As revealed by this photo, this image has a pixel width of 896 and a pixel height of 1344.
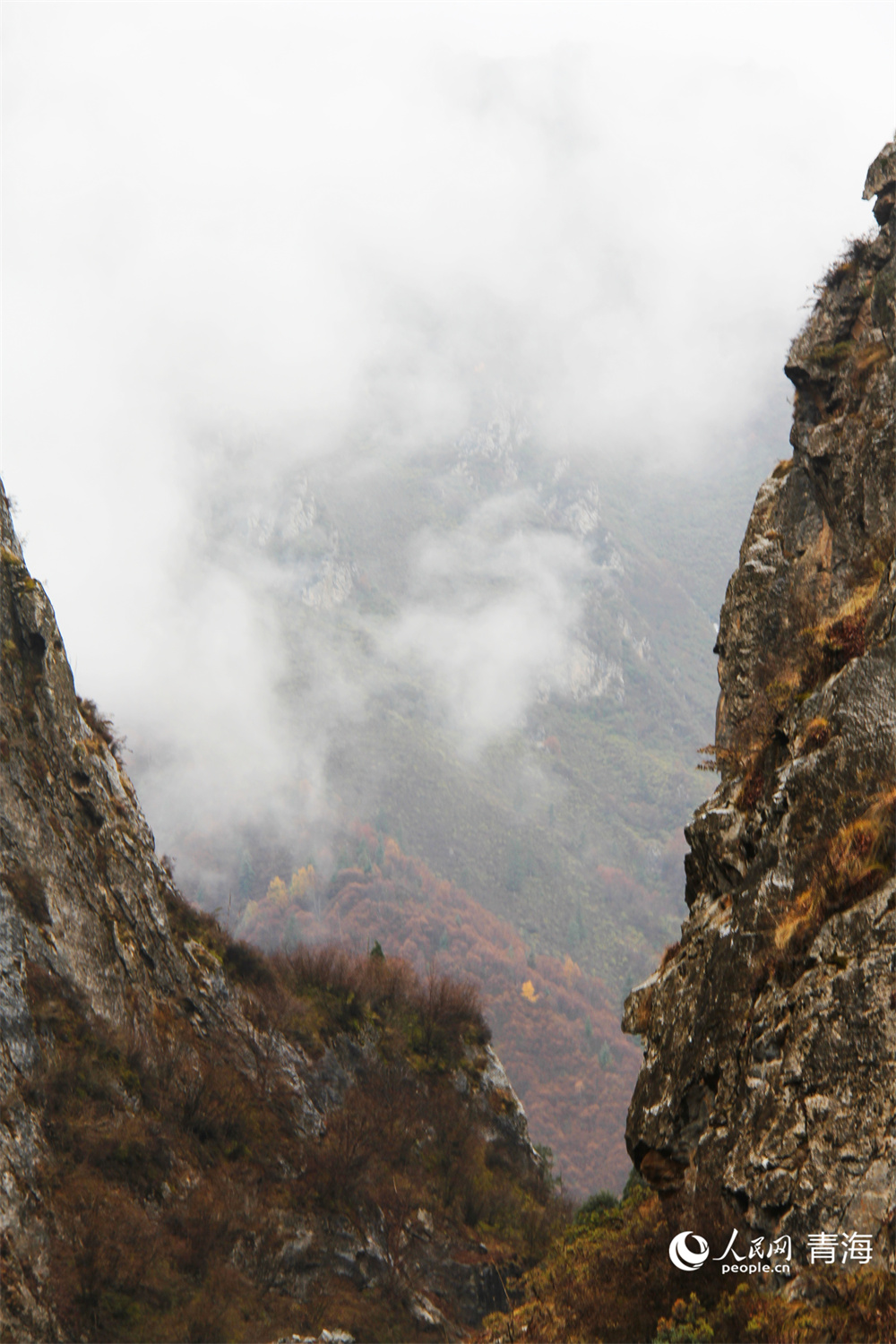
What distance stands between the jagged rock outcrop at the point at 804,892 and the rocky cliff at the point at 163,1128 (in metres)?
21.2

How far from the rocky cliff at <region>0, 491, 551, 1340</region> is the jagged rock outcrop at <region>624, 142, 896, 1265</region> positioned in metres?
21.2

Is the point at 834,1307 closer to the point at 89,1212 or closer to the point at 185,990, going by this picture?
the point at 89,1212

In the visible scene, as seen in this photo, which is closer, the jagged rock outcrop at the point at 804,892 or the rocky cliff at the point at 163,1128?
the jagged rock outcrop at the point at 804,892

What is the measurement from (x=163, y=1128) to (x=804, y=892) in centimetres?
3281

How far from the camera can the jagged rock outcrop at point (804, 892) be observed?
1189 cm

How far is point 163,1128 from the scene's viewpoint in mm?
38375

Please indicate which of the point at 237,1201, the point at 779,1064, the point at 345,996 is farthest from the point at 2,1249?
the point at 345,996

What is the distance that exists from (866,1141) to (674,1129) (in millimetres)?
4933

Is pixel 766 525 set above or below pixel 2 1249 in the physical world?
above

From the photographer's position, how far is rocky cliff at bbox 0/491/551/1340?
3108 centimetres

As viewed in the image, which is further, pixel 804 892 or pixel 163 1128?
pixel 163 1128

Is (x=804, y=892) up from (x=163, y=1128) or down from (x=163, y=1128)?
down

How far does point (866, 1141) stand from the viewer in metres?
11.3

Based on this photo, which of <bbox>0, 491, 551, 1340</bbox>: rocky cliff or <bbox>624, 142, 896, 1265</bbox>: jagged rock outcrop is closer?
<bbox>624, 142, 896, 1265</bbox>: jagged rock outcrop
